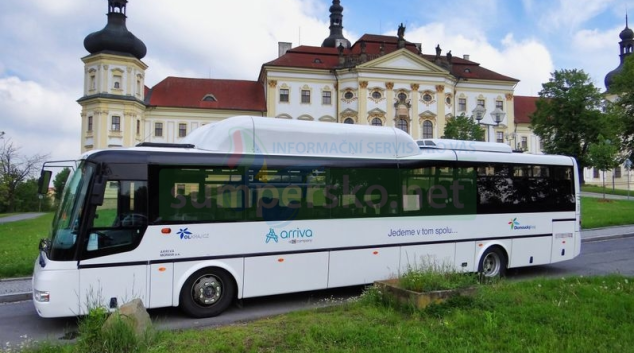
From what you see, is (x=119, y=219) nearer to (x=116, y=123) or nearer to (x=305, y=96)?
(x=305, y=96)

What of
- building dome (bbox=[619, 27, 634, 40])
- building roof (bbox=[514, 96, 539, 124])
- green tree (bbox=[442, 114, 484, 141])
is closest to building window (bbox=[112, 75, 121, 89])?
green tree (bbox=[442, 114, 484, 141])

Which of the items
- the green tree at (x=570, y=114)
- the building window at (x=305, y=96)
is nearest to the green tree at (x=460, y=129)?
the green tree at (x=570, y=114)

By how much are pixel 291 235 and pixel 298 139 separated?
5.72 feet

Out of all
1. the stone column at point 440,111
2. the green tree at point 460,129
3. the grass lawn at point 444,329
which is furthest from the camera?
the stone column at point 440,111

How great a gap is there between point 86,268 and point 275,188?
122 inches

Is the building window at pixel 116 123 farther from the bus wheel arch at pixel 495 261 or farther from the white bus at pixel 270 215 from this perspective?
the bus wheel arch at pixel 495 261

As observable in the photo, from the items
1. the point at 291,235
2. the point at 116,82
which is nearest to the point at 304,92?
the point at 116,82

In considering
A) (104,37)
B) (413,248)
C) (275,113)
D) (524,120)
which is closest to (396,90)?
(275,113)

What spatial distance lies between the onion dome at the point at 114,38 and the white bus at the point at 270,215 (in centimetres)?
5481

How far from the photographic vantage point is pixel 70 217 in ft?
22.5

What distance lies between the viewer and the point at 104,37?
56.5 metres

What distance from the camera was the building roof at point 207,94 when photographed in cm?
6331

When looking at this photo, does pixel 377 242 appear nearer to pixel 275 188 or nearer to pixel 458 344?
pixel 275 188

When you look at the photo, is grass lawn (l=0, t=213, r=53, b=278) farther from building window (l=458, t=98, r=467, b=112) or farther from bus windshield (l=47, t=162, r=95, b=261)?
building window (l=458, t=98, r=467, b=112)
